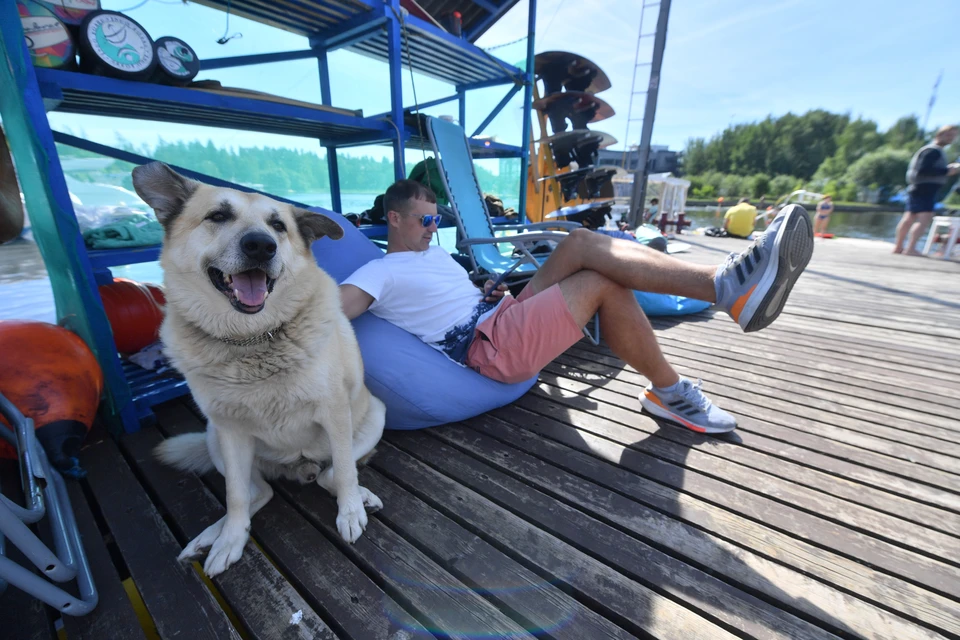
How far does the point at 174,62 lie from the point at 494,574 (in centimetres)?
257

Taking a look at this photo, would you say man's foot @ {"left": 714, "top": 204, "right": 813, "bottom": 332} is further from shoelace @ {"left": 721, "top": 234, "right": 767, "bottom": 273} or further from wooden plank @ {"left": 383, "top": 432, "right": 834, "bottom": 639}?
wooden plank @ {"left": 383, "top": 432, "right": 834, "bottom": 639}

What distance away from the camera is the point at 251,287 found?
3.65ft

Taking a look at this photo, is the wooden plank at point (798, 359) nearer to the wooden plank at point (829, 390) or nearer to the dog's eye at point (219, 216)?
the wooden plank at point (829, 390)

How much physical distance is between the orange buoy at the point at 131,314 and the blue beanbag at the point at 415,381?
1.54m

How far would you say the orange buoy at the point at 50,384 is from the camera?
141 cm

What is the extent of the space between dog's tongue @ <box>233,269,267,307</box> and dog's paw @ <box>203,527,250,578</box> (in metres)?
0.73

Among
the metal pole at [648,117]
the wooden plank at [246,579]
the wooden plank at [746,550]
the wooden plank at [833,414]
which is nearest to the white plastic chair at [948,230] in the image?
the metal pole at [648,117]

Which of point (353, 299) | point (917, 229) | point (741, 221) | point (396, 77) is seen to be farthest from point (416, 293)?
point (741, 221)

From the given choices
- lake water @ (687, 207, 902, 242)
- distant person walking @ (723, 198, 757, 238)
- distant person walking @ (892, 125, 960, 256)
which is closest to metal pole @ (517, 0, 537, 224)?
distant person walking @ (892, 125, 960, 256)

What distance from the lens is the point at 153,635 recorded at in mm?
1016

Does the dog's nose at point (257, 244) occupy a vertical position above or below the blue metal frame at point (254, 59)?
below

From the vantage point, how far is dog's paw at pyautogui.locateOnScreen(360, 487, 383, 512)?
1.32 metres

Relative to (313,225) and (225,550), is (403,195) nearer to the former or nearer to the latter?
(313,225)

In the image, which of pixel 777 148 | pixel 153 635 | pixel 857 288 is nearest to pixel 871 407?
pixel 153 635
